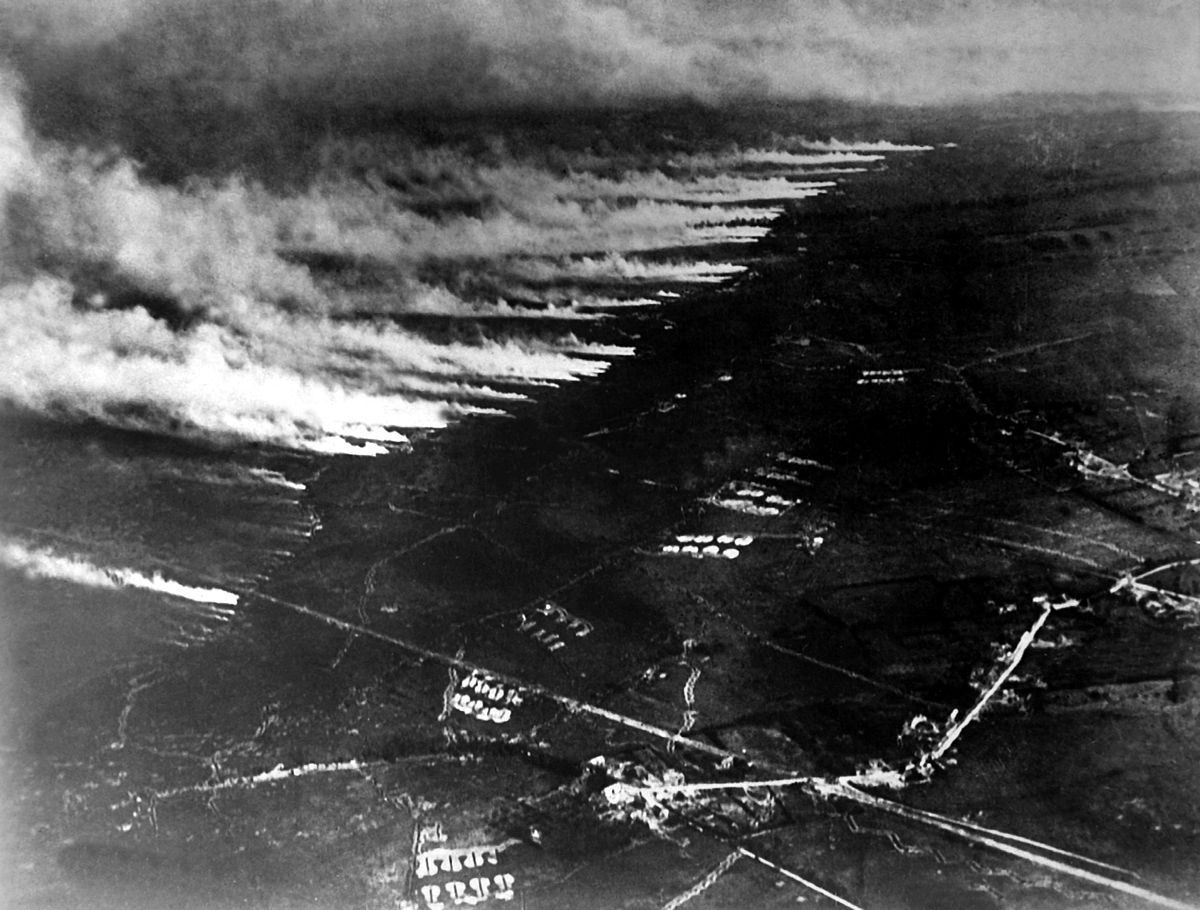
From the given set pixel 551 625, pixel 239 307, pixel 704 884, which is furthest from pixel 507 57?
pixel 704 884

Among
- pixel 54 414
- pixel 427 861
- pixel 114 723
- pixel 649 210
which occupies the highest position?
pixel 649 210

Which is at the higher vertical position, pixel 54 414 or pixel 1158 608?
pixel 54 414

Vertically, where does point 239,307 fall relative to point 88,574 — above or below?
above

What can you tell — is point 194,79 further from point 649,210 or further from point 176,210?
point 649,210

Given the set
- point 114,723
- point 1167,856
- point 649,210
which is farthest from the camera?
point 649,210

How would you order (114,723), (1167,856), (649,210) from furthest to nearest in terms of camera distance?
1. (649,210)
2. (114,723)
3. (1167,856)

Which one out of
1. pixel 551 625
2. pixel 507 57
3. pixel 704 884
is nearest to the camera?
pixel 704 884

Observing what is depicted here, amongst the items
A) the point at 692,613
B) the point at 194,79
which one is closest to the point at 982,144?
the point at 692,613

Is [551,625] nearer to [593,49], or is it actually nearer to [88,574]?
[88,574]
